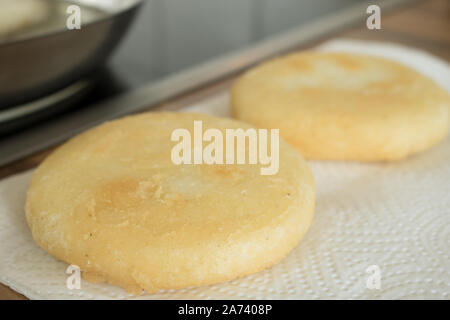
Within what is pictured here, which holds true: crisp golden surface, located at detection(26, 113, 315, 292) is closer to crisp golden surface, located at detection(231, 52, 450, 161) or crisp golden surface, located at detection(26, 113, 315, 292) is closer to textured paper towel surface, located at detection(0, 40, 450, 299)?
textured paper towel surface, located at detection(0, 40, 450, 299)

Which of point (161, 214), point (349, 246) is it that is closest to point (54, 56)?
point (161, 214)

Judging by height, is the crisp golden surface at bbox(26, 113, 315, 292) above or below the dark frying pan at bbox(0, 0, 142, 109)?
below

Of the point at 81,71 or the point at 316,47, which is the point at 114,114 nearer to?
the point at 81,71

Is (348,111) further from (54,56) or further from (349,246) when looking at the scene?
(54,56)

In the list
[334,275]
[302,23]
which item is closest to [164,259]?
[334,275]

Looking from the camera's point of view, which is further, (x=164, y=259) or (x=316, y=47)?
(x=316, y=47)

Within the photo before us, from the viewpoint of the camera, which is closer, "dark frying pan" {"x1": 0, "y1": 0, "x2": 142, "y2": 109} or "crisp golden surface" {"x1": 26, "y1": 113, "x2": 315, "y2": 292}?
"crisp golden surface" {"x1": 26, "y1": 113, "x2": 315, "y2": 292}

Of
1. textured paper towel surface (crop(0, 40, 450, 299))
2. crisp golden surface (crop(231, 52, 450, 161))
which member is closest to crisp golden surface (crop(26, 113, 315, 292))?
textured paper towel surface (crop(0, 40, 450, 299))

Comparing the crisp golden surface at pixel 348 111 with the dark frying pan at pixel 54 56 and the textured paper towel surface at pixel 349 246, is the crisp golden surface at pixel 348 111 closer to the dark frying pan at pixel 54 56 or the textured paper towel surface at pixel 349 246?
the textured paper towel surface at pixel 349 246
